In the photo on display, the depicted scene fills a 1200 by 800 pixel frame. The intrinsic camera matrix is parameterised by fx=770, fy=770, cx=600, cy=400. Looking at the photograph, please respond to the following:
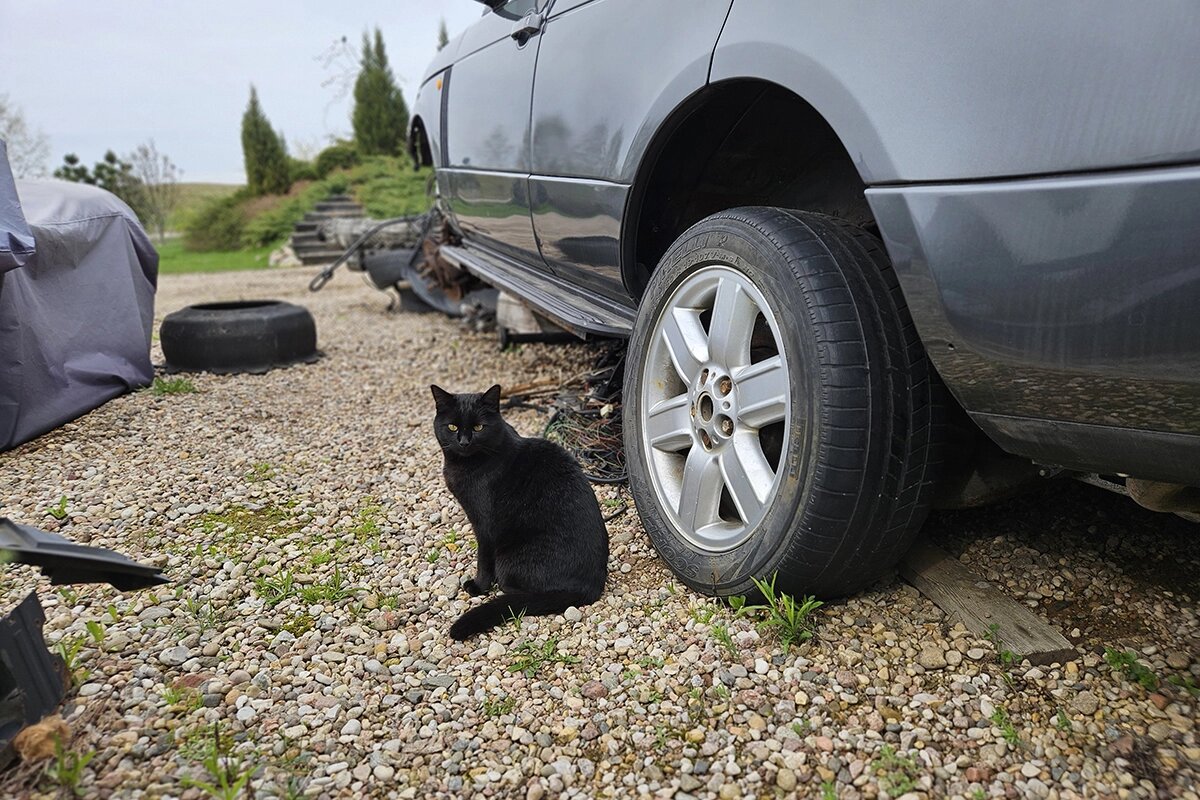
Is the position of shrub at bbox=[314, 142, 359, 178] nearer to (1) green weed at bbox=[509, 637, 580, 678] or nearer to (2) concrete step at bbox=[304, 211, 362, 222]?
(2) concrete step at bbox=[304, 211, 362, 222]

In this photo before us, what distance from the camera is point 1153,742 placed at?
147cm

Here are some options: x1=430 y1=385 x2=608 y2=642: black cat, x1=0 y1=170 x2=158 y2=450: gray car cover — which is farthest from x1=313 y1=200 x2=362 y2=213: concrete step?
x1=430 y1=385 x2=608 y2=642: black cat

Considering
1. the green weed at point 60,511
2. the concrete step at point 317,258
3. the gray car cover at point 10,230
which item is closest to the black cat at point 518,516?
the green weed at point 60,511

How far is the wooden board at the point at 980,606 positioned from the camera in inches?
67.2

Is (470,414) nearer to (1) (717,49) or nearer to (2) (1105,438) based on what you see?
(1) (717,49)

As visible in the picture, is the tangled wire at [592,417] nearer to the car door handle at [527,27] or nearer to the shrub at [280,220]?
the car door handle at [527,27]

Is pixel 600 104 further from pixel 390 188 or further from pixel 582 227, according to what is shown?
pixel 390 188

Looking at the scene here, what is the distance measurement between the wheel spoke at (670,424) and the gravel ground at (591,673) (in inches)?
15.8

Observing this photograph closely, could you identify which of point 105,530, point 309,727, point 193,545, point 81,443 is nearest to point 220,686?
point 309,727

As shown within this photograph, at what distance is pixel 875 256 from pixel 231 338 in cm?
409

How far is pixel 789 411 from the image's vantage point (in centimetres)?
176

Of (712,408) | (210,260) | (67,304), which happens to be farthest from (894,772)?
(210,260)

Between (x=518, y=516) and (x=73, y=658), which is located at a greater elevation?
(x=518, y=516)

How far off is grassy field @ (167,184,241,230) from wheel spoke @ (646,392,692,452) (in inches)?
696
